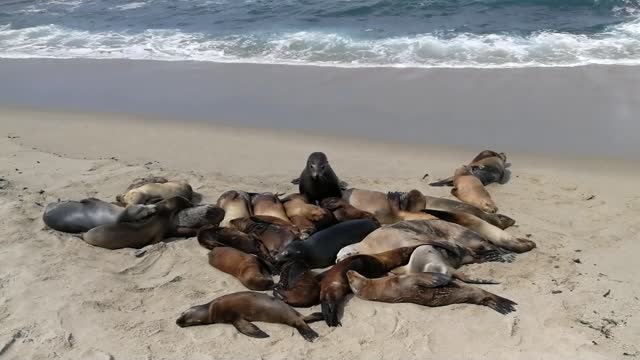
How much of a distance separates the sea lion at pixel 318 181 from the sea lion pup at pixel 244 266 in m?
1.18

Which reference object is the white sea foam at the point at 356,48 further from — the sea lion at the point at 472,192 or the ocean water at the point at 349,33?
the sea lion at the point at 472,192

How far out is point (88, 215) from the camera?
18.6ft

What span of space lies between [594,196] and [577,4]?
894 cm

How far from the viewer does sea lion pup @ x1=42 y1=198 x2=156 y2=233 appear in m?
5.55

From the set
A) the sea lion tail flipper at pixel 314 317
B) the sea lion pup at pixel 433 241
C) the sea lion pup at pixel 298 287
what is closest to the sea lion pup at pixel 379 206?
the sea lion pup at pixel 433 241

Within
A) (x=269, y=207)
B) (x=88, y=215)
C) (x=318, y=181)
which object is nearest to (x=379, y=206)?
(x=318, y=181)

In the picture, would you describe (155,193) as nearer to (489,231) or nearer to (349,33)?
(489,231)

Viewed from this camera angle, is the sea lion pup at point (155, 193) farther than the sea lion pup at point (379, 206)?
Yes

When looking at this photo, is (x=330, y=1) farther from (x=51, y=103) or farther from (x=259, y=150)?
(x=259, y=150)

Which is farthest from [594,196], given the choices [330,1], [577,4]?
[330,1]

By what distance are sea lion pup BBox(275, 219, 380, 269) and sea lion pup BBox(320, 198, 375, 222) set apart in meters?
0.35

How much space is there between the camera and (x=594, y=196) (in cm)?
637

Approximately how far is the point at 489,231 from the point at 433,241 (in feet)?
1.93

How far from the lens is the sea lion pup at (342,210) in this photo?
18.8 feet
